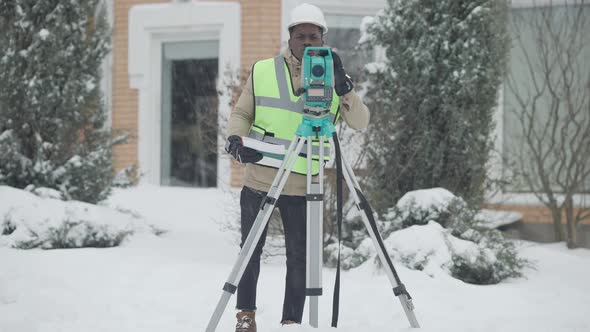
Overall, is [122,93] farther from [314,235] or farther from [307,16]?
[314,235]

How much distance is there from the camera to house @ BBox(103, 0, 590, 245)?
11016 mm

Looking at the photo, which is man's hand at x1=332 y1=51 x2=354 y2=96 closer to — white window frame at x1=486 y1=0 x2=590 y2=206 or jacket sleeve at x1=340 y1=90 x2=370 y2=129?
jacket sleeve at x1=340 y1=90 x2=370 y2=129

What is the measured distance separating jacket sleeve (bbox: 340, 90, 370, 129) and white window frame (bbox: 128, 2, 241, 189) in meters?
6.96

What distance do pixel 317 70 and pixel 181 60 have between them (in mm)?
8242

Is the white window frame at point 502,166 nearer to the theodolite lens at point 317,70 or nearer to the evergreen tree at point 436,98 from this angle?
the evergreen tree at point 436,98

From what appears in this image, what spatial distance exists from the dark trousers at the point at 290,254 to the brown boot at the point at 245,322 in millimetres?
37

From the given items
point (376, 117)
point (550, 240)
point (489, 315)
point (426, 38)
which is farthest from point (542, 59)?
point (489, 315)

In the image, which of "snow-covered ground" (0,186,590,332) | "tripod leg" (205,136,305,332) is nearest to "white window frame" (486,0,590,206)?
"snow-covered ground" (0,186,590,332)

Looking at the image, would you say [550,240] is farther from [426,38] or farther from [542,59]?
[426,38]

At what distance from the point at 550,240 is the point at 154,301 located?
5.62m

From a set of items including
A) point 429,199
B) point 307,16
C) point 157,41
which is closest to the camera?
point 307,16

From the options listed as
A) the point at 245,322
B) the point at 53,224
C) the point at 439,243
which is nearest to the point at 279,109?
the point at 245,322

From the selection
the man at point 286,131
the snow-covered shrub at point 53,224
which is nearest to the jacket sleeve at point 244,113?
the man at point 286,131

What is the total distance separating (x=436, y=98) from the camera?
6.85 meters
